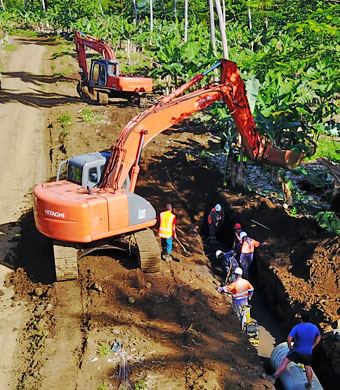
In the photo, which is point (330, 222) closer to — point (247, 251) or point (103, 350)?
point (247, 251)

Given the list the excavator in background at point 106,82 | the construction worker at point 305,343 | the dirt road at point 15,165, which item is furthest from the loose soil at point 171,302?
the excavator in background at point 106,82

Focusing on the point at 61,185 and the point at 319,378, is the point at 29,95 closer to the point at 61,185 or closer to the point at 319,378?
the point at 61,185

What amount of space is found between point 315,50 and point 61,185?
14094mm

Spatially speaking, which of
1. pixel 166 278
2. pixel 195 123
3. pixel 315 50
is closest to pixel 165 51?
pixel 195 123

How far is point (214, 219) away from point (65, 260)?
568 cm

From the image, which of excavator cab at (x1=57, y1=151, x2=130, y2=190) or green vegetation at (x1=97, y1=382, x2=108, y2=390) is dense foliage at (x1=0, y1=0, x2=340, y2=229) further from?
green vegetation at (x1=97, y1=382, x2=108, y2=390)

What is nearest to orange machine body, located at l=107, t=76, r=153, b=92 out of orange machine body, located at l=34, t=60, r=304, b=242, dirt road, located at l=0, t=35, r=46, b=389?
dirt road, located at l=0, t=35, r=46, b=389

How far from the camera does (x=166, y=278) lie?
39.5ft

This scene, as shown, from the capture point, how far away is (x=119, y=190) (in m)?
11.8

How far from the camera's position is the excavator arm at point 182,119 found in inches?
469

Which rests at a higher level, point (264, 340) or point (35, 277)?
point (35, 277)

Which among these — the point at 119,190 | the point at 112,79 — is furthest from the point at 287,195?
the point at 112,79

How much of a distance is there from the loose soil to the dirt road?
0.52 ft

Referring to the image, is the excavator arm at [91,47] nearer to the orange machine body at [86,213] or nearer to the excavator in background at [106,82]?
the excavator in background at [106,82]
